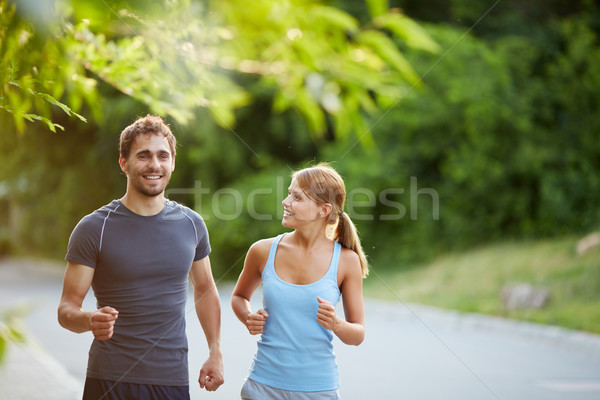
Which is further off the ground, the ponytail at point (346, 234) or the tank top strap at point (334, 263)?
the ponytail at point (346, 234)

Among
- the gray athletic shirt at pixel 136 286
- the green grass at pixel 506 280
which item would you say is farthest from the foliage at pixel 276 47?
the green grass at pixel 506 280

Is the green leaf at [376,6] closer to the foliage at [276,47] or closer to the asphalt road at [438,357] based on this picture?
the foliage at [276,47]

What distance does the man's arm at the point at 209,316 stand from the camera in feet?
8.85

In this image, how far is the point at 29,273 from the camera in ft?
67.9

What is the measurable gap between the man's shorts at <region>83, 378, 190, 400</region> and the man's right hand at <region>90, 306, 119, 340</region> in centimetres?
32

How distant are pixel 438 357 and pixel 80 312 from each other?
707 cm

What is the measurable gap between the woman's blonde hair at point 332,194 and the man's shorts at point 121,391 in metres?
0.80

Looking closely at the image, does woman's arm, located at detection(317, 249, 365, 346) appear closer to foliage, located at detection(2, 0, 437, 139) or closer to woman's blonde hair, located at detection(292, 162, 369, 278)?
woman's blonde hair, located at detection(292, 162, 369, 278)

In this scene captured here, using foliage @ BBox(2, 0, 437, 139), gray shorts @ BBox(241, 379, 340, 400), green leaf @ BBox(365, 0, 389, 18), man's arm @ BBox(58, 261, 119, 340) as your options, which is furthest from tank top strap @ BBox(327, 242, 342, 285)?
green leaf @ BBox(365, 0, 389, 18)

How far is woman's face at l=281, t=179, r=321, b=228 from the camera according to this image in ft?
8.48

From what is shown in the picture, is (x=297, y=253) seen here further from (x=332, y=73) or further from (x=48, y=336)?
(x=48, y=336)

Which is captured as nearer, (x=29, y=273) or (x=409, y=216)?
(x=409, y=216)

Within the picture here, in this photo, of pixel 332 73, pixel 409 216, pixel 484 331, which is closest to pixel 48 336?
pixel 484 331

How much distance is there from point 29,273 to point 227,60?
19.7 m
